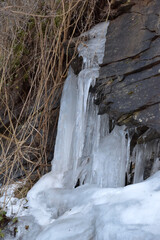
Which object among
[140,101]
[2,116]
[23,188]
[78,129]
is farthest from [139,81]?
[2,116]

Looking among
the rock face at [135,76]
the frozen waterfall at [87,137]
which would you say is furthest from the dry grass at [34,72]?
the rock face at [135,76]

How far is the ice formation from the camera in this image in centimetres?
175

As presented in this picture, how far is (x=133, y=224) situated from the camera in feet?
5.53

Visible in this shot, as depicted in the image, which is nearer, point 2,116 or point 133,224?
point 133,224

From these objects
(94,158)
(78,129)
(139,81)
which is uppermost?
(139,81)

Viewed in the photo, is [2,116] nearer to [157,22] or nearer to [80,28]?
[80,28]

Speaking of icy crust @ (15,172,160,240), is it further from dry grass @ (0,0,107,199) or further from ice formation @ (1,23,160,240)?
dry grass @ (0,0,107,199)

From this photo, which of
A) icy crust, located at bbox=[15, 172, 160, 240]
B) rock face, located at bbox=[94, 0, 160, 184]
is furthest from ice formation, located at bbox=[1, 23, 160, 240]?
rock face, located at bbox=[94, 0, 160, 184]

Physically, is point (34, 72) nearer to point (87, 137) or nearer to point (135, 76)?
point (87, 137)

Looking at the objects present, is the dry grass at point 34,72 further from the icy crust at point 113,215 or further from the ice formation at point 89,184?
the icy crust at point 113,215

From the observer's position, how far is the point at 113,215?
1.79 m

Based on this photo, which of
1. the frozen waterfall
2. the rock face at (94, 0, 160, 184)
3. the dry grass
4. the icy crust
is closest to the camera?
the icy crust

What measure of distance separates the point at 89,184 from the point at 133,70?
2.88 feet

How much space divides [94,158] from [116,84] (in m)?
0.58
